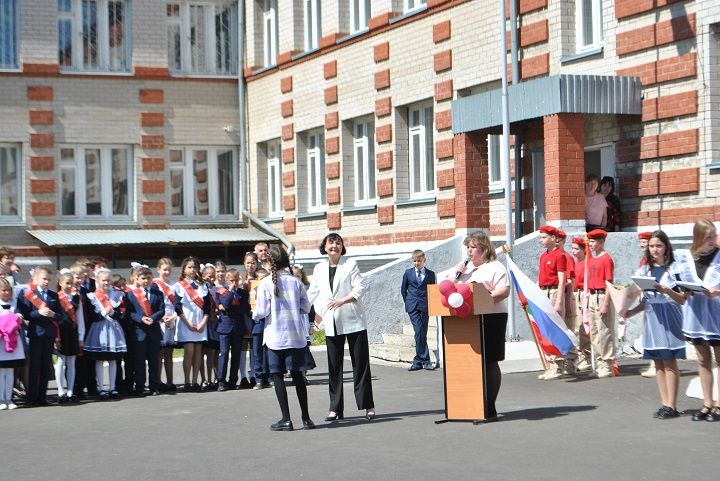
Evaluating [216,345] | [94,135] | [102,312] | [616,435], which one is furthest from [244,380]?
[94,135]

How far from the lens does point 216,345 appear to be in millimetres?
18219

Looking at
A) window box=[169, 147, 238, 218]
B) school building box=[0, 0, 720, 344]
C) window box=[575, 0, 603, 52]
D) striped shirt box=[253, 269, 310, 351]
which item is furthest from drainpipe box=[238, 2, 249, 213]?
striped shirt box=[253, 269, 310, 351]

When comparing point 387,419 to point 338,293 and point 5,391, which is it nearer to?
point 338,293

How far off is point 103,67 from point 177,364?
14225 millimetres

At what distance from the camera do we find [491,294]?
43.2 ft

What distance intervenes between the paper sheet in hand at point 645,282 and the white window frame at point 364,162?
16.8m

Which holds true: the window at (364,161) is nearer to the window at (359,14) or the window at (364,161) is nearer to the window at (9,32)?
the window at (359,14)

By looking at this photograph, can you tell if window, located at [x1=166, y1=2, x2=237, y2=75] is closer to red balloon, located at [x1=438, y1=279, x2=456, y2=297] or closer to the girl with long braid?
the girl with long braid

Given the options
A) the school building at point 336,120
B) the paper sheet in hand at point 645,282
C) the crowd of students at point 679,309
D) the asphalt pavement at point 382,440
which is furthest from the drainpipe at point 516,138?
the paper sheet in hand at point 645,282

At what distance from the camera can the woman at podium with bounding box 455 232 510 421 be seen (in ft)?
43.2

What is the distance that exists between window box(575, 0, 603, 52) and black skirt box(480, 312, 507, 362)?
10216 millimetres

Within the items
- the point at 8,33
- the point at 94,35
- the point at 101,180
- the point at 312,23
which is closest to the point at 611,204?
the point at 312,23

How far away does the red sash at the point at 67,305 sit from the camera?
55.3ft

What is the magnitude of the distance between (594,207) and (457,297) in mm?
8830
